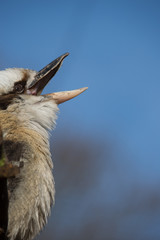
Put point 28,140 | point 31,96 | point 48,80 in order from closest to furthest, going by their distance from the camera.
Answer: point 28,140 → point 31,96 → point 48,80

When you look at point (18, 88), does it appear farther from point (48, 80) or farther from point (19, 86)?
point (48, 80)

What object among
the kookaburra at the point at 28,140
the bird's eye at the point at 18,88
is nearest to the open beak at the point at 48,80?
the kookaburra at the point at 28,140

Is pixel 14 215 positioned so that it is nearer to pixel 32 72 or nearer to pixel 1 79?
pixel 1 79

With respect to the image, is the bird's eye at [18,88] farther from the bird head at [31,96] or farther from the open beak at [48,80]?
the open beak at [48,80]

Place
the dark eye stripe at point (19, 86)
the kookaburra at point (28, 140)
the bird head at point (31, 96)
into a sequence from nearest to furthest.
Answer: the kookaburra at point (28, 140) < the bird head at point (31, 96) < the dark eye stripe at point (19, 86)

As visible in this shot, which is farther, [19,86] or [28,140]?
[19,86]

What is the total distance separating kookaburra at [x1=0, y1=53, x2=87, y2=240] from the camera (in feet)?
9.93

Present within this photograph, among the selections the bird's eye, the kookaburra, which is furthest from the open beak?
the bird's eye

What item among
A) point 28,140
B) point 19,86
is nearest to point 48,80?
point 19,86

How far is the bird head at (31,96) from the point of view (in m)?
3.88

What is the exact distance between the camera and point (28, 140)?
341cm

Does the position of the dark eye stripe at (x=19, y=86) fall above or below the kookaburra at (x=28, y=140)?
above

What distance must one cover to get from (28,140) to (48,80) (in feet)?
4.43

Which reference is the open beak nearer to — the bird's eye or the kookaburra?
the kookaburra
